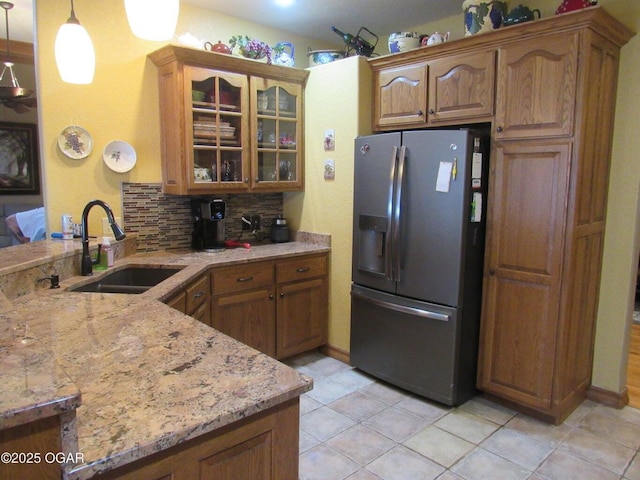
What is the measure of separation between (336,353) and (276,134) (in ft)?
5.73

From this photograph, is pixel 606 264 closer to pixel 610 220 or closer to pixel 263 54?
pixel 610 220

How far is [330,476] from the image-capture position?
210cm

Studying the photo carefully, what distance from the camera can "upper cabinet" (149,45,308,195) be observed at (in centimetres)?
294

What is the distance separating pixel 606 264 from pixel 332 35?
9.04ft

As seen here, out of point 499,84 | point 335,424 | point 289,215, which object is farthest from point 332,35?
point 335,424

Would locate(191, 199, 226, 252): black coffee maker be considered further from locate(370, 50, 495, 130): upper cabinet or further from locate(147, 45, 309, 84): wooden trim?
locate(370, 50, 495, 130): upper cabinet

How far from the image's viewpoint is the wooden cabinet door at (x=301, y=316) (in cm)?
324

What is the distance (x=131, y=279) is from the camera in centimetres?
273

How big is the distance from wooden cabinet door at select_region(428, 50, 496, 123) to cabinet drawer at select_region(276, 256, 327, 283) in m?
1.30

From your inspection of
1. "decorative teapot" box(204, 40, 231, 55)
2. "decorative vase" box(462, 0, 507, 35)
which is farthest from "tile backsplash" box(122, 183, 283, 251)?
"decorative vase" box(462, 0, 507, 35)

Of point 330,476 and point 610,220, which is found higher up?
point 610,220

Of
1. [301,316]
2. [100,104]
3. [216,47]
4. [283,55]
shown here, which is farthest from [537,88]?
[100,104]

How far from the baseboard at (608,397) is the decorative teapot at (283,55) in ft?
9.92

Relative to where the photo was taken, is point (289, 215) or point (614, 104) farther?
point (289, 215)
